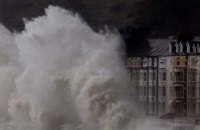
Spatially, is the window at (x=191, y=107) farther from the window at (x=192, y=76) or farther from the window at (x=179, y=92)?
the window at (x=192, y=76)

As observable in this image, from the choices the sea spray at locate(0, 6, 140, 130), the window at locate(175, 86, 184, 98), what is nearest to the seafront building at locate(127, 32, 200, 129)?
the window at locate(175, 86, 184, 98)

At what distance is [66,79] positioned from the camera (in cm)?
2144

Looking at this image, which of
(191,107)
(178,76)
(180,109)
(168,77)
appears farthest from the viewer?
(168,77)

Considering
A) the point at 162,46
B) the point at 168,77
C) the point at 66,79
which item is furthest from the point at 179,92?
the point at 66,79

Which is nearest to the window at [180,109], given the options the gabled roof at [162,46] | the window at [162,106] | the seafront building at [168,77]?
the seafront building at [168,77]

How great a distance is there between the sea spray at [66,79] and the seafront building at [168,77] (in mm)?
356

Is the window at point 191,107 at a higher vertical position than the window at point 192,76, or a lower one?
lower

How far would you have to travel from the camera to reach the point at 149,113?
67.1 feet

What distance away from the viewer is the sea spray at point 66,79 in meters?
Result: 20.5

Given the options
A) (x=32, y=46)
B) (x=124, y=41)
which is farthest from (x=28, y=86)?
(x=124, y=41)

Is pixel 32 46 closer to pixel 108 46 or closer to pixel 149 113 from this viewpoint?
pixel 108 46

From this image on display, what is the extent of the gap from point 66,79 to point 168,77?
241 cm

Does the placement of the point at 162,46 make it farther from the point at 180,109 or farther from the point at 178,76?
the point at 180,109

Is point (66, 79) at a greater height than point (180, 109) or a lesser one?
greater
